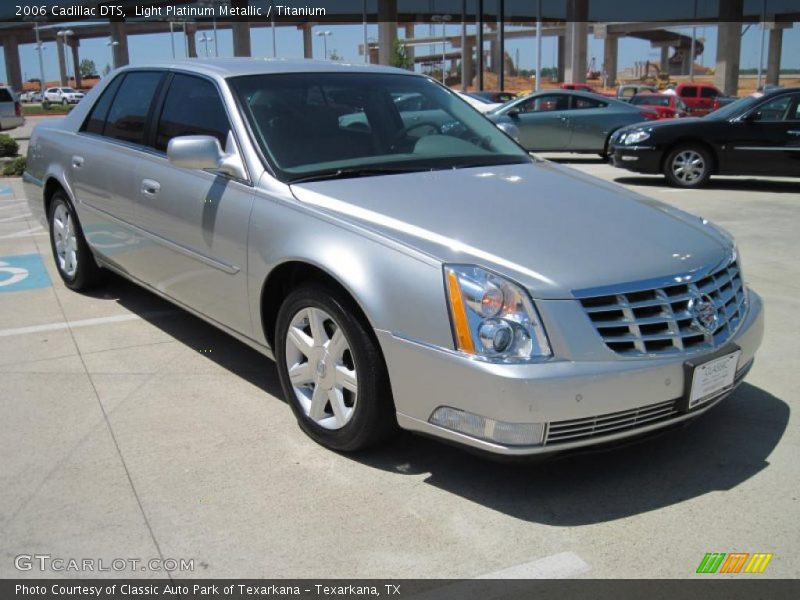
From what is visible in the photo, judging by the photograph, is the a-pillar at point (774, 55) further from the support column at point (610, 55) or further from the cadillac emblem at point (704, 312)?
the cadillac emblem at point (704, 312)

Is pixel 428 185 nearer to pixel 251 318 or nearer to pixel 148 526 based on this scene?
pixel 251 318

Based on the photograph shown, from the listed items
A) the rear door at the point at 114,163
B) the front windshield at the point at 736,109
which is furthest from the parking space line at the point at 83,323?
the front windshield at the point at 736,109

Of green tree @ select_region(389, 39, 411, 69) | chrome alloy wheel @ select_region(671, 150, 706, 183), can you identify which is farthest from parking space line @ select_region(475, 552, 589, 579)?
green tree @ select_region(389, 39, 411, 69)

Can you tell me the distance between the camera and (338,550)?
9.64ft

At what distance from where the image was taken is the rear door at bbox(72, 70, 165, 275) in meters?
5.05

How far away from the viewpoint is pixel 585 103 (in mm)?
16359

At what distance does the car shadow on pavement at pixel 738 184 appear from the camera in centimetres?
1220

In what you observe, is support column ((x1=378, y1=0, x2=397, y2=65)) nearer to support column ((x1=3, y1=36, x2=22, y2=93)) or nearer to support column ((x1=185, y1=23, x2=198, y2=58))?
support column ((x1=185, y1=23, x2=198, y2=58))

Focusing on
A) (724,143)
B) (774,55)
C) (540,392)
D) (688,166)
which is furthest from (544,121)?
(774,55)

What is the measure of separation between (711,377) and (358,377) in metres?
1.39

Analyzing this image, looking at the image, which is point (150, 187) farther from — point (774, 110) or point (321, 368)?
point (774, 110)

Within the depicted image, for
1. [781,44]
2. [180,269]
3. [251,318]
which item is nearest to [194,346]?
[180,269]

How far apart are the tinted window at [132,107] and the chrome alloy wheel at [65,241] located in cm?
94

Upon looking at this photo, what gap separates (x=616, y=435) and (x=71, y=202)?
437 centimetres
